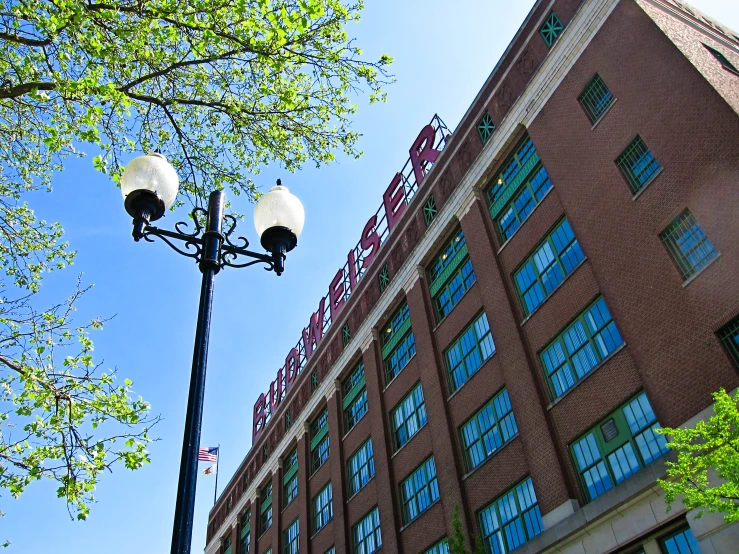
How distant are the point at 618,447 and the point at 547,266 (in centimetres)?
663

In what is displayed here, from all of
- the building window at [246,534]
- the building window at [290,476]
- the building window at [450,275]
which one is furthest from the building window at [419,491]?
the building window at [246,534]

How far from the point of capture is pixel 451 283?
26.4 m

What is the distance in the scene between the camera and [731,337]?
46.9 feet

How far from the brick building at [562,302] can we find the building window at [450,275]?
10 centimetres

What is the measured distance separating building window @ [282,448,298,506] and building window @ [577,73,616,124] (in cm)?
2824

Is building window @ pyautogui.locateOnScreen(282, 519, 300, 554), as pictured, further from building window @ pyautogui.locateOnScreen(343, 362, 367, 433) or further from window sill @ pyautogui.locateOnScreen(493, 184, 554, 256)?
window sill @ pyautogui.locateOnScreen(493, 184, 554, 256)

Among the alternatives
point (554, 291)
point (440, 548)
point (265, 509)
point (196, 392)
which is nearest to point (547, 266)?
point (554, 291)

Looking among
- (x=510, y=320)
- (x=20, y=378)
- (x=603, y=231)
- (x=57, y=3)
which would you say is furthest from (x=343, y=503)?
(x=57, y=3)

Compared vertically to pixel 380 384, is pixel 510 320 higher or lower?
lower

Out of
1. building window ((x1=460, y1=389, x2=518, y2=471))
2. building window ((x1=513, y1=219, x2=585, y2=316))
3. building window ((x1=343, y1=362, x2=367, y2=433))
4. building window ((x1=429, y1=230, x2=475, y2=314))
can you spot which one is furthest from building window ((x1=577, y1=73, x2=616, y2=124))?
building window ((x1=343, y1=362, x2=367, y2=433))

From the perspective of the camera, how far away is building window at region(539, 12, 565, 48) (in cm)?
2245

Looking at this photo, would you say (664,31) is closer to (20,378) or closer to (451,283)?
(451,283)

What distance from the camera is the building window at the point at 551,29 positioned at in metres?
22.5

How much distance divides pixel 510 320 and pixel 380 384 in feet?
34.0
